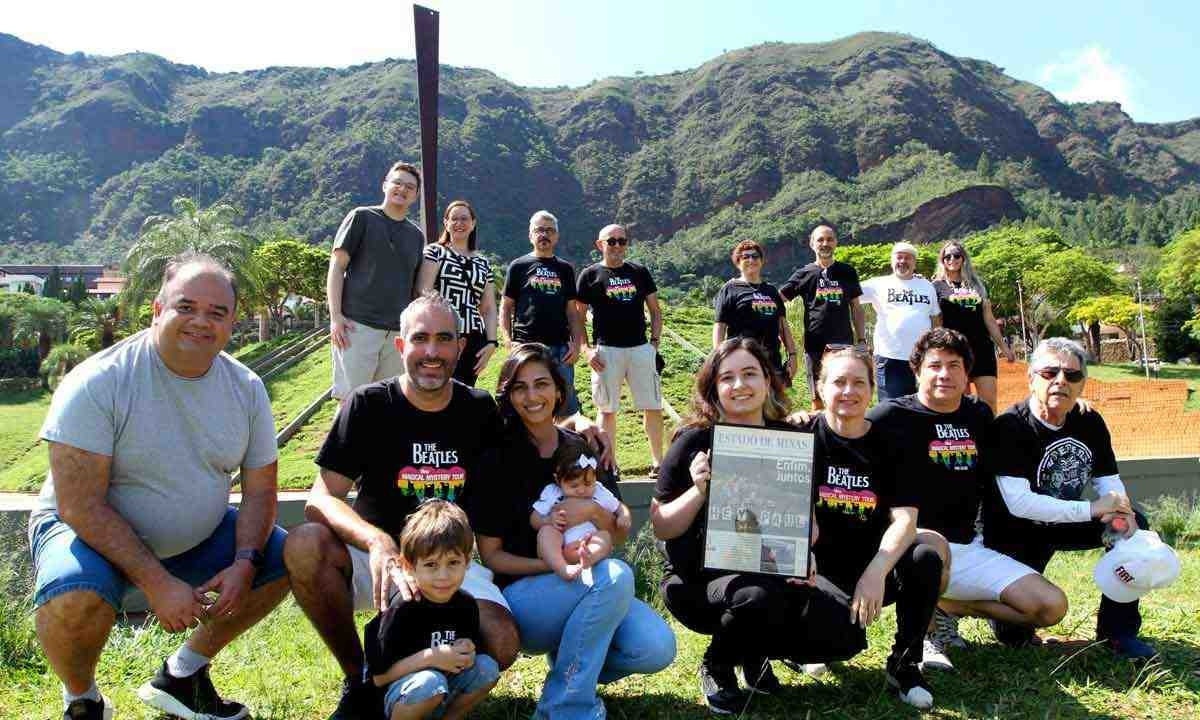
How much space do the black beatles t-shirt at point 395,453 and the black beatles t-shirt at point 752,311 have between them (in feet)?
11.1

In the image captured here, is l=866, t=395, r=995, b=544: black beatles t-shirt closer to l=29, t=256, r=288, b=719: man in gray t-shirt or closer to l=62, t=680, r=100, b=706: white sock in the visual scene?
l=29, t=256, r=288, b=719: man in gray t-shirt

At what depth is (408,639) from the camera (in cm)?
246

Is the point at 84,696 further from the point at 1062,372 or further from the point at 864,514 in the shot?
the point at 1062,372

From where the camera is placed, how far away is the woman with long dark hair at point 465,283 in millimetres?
5195

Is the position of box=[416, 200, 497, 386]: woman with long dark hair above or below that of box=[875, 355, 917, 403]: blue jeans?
above

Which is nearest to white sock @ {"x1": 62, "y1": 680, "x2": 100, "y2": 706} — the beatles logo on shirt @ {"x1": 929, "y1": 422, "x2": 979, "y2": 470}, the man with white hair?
the beatles logo on shirt @ {"x1": 929, "y1": 422, "x2": 979, "y2": 470}

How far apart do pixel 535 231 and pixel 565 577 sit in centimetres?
341

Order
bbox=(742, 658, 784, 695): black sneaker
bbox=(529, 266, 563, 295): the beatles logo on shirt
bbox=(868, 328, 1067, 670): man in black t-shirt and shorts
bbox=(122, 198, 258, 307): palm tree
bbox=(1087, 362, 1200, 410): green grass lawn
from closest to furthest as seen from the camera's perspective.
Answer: bbox=(742, 658, 784, 695): black sneaker < bbox=(868, 328, 1067, 670): man in black t-shirt and shorts < bbox=(529, 266, 563, 295): the beatles logo on shirt < bbox=(1087, 362, 1200, 410): green grass lawn < bbox=(122, 198, 258, 307): palm tree

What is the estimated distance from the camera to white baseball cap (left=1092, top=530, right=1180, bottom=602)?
10.7 ft

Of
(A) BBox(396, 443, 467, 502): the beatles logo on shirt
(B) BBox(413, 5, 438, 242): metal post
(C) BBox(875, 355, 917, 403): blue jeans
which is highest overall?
(B) BBox(413, 5, 438, 242): metal post

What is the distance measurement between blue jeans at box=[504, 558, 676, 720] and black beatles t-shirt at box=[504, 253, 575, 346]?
2.97 m

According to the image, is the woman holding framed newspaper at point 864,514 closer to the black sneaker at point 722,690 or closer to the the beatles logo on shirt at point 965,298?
the black sneaker at point 722,690

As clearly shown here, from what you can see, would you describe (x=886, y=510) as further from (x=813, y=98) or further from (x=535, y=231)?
(x=813, y=98)

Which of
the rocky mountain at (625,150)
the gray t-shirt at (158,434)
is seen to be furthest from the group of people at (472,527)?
the rocky mountain at (625,150)
